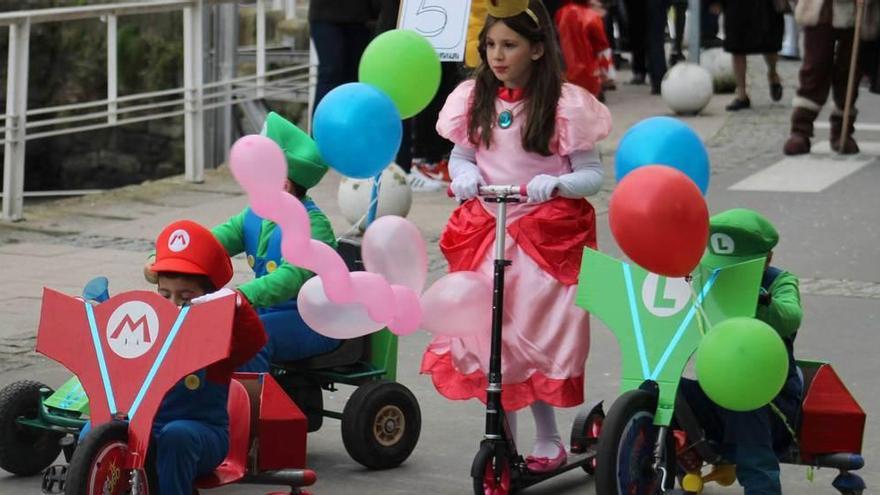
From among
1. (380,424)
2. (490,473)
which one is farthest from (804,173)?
(490,473)

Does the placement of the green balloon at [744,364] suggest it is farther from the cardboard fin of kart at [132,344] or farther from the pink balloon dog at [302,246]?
the cardboard fin of kart at [132,344]

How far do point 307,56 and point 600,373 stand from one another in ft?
→ 27.4

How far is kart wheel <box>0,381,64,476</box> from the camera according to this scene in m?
5.52

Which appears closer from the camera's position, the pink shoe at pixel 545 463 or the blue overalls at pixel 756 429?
the blue overalls at pixel 756 429

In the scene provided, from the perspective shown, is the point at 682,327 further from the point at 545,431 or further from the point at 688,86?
the point at 688,86

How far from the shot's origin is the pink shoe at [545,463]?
5.46 meters

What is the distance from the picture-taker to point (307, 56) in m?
15.0

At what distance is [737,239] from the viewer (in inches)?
202

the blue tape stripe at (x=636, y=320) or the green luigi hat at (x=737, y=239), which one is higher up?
the green luigi hat at (x=737, y=239)

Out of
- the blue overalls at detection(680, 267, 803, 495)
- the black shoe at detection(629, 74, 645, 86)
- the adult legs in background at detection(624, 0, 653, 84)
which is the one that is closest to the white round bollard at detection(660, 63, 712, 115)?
the adult legs in background at detection(624, 0, 653, 84)

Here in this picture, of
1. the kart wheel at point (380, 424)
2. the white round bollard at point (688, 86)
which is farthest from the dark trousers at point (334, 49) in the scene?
the kart wheel at point (380, 424)

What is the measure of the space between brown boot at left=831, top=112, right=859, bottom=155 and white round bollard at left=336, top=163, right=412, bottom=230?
14.0 ft

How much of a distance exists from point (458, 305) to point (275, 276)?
25.9 inches

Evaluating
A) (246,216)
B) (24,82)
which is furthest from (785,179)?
(246,216)
